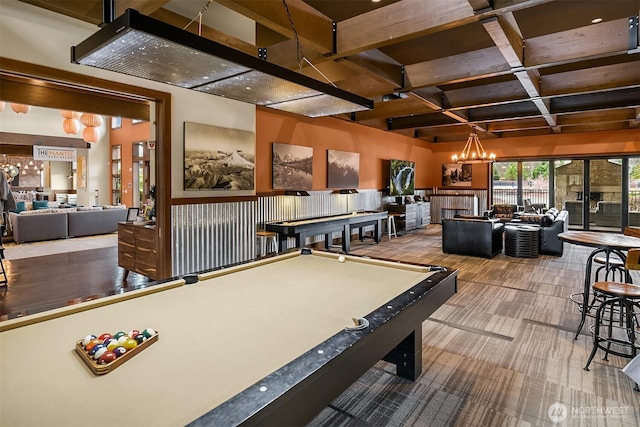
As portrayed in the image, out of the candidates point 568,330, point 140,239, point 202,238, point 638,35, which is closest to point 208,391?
point 568,330

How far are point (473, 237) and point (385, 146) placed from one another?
4213 millimetres

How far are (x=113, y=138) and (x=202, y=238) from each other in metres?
11.1

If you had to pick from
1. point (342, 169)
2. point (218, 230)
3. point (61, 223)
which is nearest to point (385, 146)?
point (342, 169)

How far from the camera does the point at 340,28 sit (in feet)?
13.3

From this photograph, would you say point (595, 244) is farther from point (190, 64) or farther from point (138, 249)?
point (138, 249)

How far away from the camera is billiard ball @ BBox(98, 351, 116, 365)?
1244mm

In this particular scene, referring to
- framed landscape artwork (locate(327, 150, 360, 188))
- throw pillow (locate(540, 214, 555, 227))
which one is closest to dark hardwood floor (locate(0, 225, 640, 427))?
throw pillow (locate(540, 214, 555, 227))

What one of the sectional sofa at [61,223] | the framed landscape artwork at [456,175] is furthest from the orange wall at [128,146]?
the framed landscape artwork at [456,175]

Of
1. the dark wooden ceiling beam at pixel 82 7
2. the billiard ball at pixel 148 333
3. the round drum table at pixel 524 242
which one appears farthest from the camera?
the round drum table at pixel 524 242

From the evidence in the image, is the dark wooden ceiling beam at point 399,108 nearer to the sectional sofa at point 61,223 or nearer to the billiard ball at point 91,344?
the billiard ball at point 91,344

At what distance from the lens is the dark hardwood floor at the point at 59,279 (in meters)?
4.33

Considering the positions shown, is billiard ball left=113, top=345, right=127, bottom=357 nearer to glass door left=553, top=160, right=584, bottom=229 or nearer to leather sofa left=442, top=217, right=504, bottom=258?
leather sofa left=442, top=217, right=504, bottom=258

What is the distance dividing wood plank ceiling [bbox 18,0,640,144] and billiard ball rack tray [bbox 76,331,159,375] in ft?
9.00

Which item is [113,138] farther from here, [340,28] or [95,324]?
[95,324]
